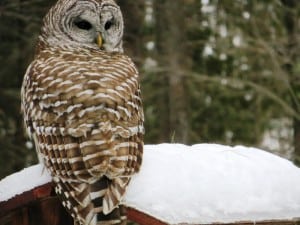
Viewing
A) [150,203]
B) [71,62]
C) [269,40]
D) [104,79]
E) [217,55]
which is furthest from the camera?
[217,55]

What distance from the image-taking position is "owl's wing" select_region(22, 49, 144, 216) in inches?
175

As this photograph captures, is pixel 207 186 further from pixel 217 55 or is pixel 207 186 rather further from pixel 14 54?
pixel 217 55

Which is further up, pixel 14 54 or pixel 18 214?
pixel 18 214

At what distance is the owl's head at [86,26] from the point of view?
6.20m

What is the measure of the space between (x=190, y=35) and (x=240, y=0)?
1308 millimetres

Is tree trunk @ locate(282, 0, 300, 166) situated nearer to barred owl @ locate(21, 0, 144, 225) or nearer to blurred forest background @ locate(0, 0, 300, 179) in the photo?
blurred forest background @ locate(0, 0, 300, 179)

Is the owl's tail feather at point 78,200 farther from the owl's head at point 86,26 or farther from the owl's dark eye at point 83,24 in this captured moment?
the owl's dark eye at point 83,24

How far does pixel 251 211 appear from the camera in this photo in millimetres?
4676

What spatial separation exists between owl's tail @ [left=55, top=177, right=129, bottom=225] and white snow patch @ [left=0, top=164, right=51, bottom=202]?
39 centimetres

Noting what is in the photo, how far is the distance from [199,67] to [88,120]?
8.05m

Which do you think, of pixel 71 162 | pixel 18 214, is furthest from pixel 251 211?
pixel 18 214

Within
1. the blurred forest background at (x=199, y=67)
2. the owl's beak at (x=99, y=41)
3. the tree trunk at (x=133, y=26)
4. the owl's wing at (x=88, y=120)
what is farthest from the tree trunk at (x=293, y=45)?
the owl's wing at (x=88, y=120)

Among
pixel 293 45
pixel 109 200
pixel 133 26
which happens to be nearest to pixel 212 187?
pixel 109 200

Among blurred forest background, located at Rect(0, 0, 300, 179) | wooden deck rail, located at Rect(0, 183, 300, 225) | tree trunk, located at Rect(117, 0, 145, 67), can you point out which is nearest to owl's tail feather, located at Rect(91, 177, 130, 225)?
wooden deck rail, located at Rect(0, 183, 300, 225)
